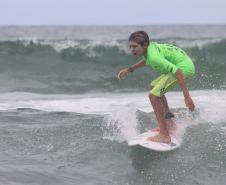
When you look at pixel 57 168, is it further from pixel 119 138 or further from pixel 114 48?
pixel 114 48

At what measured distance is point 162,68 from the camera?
739cm

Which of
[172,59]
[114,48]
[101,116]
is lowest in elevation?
[114,48]

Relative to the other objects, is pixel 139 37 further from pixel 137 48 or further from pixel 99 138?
pixel 99 138

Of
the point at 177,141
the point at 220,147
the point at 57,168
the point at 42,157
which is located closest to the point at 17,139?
the point at 42,157

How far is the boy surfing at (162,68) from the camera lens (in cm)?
732

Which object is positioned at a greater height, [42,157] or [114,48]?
[42,157]

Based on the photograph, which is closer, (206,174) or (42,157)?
(206,174)

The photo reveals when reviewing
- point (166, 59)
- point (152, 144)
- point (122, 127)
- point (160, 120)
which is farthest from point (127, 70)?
point (152, 144)

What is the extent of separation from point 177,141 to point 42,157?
1816mm

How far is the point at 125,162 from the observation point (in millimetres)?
7277

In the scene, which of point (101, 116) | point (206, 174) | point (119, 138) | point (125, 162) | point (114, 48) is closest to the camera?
point (206, 174)

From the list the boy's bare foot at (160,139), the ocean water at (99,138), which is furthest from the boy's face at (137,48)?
the ocean water at (99,138)

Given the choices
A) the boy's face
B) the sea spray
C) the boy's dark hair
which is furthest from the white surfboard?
the boy's dark hair

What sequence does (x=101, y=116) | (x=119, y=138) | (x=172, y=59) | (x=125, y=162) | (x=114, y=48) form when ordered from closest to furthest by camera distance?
(x=125, y=162) < (x=172, y=59) < (x=119, y=138) < (x=101, y=116) < (x=114, y=48)
